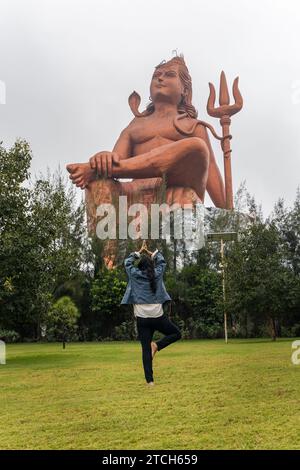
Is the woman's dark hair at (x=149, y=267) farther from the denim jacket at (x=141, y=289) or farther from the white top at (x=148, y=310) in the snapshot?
the white top at (x=148, y=310)

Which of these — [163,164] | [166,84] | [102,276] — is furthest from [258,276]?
[166,84]

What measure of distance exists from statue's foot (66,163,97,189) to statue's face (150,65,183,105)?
8020mm

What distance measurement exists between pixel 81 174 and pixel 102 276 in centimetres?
998

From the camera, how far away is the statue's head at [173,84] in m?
42.7

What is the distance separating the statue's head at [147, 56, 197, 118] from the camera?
4272 cm

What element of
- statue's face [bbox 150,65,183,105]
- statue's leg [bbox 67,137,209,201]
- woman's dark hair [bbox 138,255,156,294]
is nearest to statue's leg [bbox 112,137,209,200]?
statue's leg [bbox 67,137,209,201]

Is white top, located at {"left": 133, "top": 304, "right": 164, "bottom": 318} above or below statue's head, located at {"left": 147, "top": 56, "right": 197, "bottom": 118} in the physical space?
below

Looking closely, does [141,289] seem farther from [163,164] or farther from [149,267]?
[163,164]

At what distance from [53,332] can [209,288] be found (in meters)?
8.31

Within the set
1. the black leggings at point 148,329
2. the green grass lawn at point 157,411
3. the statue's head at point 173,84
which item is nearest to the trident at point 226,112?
the statue's head at point 173,84

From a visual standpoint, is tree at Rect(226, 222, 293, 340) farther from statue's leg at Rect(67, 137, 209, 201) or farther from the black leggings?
statue's leg at Rect(67, 137, 209, 201)

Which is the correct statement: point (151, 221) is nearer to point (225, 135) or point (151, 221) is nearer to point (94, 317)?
point (94, 317)

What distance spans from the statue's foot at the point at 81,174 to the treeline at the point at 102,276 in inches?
182
